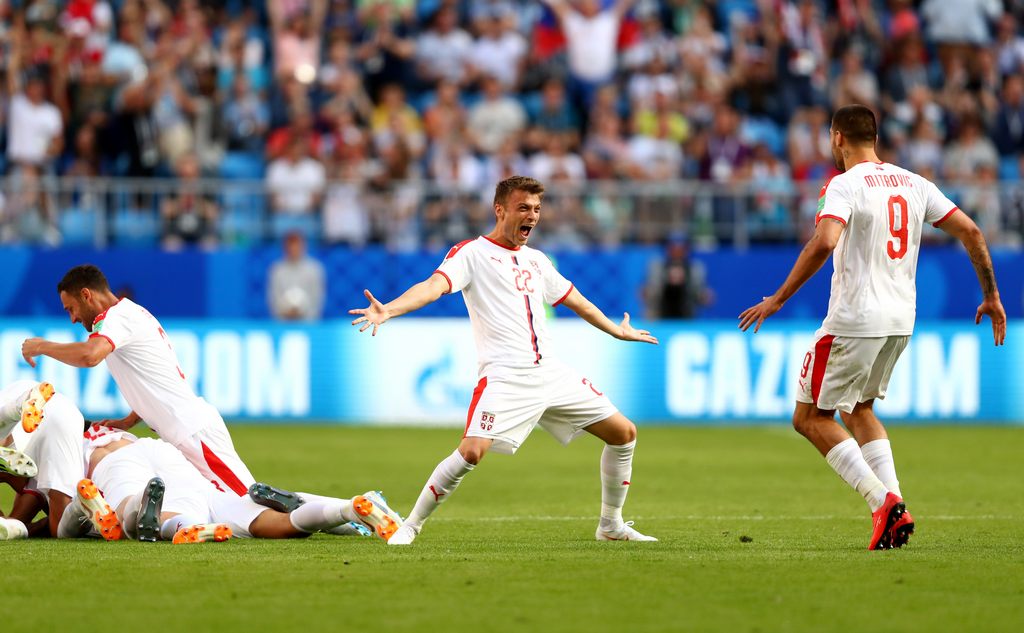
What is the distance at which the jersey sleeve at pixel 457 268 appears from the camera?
8.66 m

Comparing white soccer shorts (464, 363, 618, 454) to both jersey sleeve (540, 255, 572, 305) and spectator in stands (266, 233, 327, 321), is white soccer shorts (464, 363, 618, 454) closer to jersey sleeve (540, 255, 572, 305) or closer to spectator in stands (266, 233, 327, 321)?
jersey sleeve (540, 255, 572, 305)

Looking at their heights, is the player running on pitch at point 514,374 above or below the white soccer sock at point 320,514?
above

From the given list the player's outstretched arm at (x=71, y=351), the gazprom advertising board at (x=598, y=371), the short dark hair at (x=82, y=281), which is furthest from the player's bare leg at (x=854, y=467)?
the gazprom advertising board at (x=598, y=371)

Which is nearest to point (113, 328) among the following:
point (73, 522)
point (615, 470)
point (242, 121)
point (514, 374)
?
point (73, 522)

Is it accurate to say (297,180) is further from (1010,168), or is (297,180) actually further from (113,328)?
(113,328)

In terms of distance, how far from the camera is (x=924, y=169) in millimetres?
21219

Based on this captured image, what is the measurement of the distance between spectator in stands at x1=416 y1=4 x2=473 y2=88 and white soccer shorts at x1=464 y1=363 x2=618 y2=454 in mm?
14317

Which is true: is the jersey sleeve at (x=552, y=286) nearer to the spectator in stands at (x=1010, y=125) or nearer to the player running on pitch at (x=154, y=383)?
the player running on pitch at (x=154, y=383)

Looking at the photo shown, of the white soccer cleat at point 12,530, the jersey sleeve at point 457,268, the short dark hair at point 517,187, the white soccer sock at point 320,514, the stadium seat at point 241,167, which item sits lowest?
the white soccer cleat at point 12,530

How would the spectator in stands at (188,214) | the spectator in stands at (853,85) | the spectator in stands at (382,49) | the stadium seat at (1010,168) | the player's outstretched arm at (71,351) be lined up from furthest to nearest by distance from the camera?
the spectator in stands at (853,85), the spectator in stands at (382,49), the stadium seat at (1010,168), the spectator in stands at (188,214), the player's outstretched arm at (71,351)

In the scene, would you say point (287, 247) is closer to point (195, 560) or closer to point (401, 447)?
point (401, 447)

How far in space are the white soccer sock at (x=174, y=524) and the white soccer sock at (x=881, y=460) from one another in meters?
3.74

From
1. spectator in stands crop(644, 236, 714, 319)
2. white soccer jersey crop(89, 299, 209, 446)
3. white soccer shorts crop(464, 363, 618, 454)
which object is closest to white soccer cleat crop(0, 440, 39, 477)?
white soccer jersey crop(89, 299, 209, 446)

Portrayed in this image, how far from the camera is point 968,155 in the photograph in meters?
21.7
